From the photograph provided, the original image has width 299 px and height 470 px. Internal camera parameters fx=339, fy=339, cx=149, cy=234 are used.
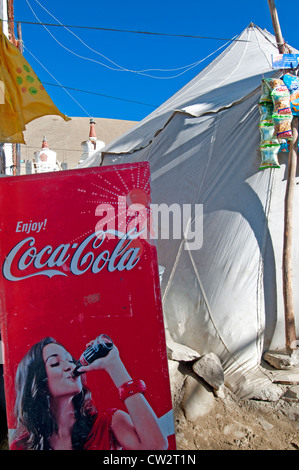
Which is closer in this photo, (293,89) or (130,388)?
(130,388)

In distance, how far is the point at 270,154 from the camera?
337 centimetres

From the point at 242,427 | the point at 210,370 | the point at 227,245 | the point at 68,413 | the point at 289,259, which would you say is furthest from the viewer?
the point at 227,245

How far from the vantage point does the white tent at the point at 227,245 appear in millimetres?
3301

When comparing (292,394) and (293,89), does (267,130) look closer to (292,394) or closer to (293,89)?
(293,89)

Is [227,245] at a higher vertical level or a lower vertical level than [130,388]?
higher

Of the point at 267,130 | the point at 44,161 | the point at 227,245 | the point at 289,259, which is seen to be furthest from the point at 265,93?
the point at 44,161

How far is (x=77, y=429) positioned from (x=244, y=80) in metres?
4.76

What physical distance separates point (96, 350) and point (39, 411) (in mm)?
444

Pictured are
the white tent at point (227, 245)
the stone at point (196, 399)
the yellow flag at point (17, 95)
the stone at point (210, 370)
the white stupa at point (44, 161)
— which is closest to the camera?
the stone at point (196, 399)

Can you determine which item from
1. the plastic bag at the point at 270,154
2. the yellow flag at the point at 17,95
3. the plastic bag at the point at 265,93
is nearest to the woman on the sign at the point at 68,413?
the plastic bag at the point at 270,154

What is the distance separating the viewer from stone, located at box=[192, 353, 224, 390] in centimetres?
294

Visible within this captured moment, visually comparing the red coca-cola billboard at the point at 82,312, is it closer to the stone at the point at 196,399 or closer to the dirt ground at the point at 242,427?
the dirt ground at the point at 242,427

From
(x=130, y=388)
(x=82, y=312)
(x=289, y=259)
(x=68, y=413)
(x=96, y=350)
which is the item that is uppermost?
(x=289, y=259)

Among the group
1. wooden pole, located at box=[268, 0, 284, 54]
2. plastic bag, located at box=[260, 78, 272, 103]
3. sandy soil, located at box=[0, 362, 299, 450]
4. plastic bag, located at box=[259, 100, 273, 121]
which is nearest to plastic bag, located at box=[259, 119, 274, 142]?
plastic bag, located at box=[259, 100, 273, 121]
